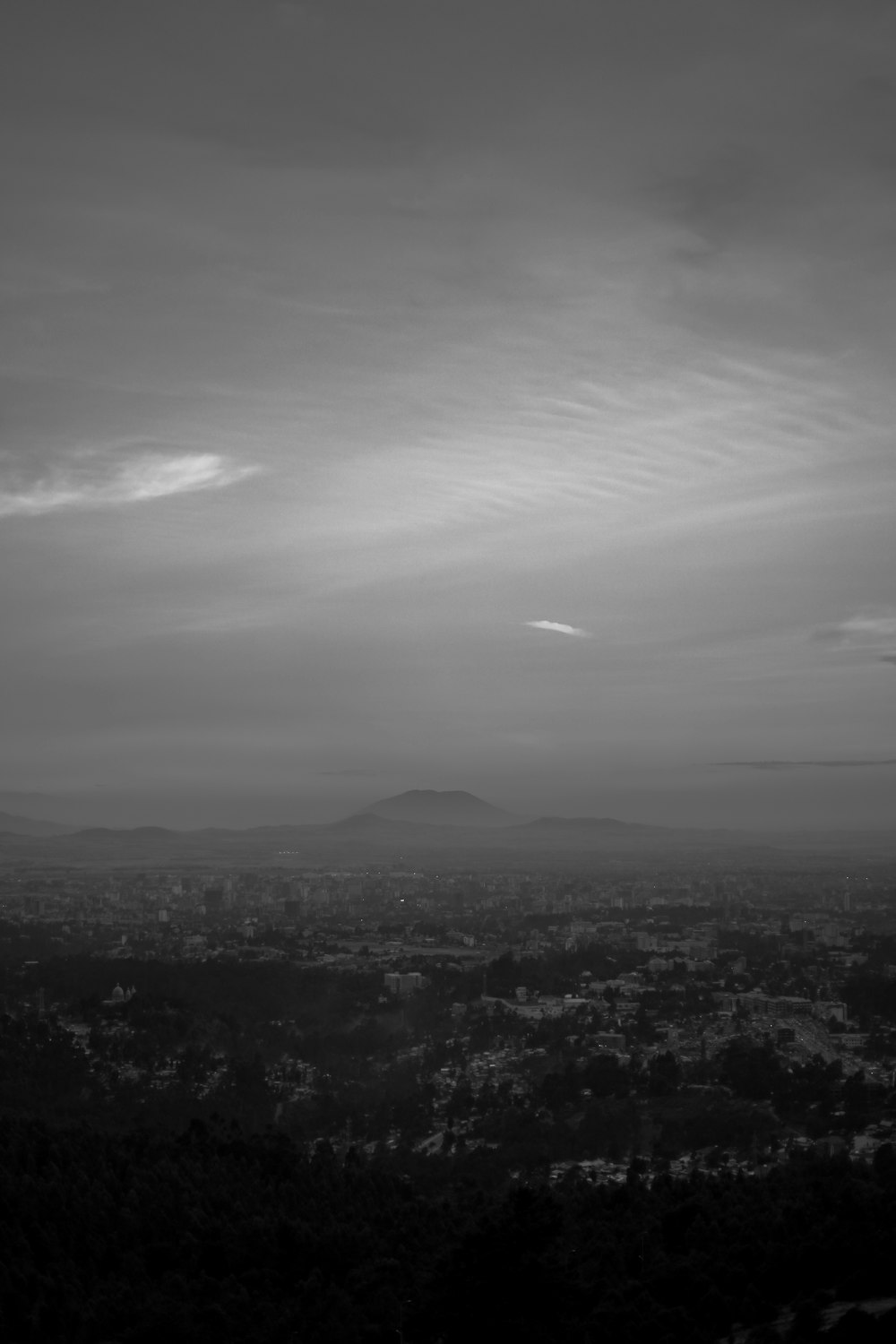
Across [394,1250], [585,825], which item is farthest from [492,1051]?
[585,825]

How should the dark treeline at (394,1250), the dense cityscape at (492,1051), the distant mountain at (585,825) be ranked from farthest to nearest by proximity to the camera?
the distant mountain at (585,825) < the dense cityscape at (492,1051) < the dark treeline at (394,1250)

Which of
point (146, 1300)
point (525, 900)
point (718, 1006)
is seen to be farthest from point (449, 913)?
point (146, 1300)

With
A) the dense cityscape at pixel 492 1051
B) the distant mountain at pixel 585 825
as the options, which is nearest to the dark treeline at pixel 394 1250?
the dense cityscape at pixel 492 1051

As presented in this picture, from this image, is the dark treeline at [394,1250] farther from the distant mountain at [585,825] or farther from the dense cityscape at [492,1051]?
the distant mountain at [585,825]

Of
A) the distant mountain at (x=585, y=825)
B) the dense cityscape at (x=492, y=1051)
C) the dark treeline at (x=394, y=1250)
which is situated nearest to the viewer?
the dark treeline at (x=394, y=1250)

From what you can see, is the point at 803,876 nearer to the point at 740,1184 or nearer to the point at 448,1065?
the point at 448,1065

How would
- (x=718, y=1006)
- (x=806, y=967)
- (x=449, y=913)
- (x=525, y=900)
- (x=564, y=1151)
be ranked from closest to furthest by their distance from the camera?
(x=564, y=1151)
(x=718, y=1006)
(x=806, y=967)
(x=449, y=913)
(x=525, y=900)

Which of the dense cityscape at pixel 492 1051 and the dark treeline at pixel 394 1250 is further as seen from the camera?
the dense cityscape at pixel 492 1051

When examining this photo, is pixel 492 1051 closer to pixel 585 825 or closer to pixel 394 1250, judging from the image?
pixel 394 1250
